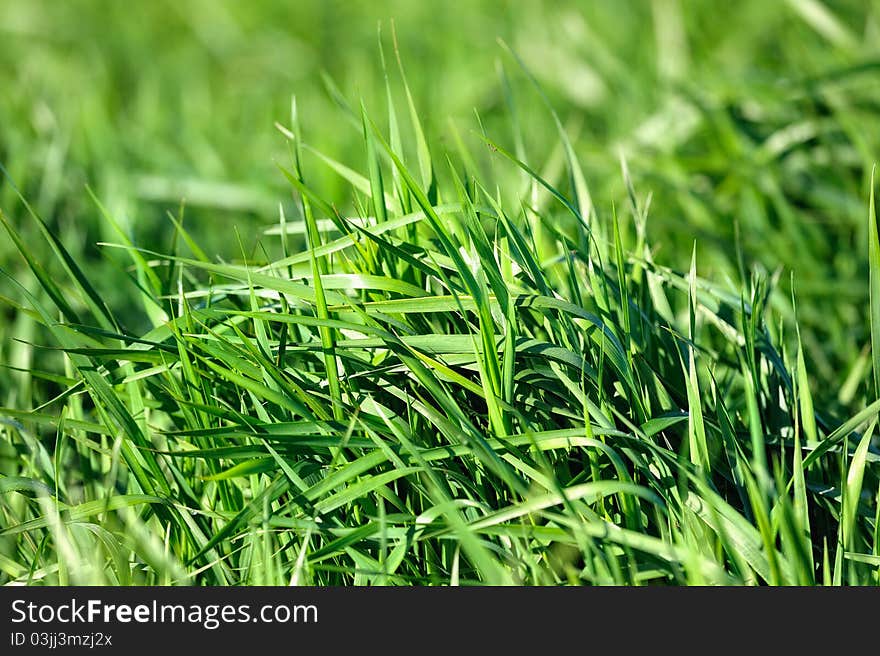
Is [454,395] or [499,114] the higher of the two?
[499,114]

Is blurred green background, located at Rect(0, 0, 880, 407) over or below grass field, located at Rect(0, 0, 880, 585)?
over

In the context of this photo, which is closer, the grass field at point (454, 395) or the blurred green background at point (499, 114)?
the grass field at point (454, 395)

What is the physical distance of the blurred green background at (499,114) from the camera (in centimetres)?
181

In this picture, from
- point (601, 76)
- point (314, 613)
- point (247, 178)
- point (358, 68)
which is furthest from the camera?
point (358, 68)

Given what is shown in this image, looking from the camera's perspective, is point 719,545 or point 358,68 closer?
point 719,545

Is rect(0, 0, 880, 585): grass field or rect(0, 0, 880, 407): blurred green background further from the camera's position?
rect(0, 0, 880, 407): blurred green background

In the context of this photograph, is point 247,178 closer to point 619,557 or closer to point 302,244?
point 302,244

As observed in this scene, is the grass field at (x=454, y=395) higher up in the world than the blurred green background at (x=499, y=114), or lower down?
lower down

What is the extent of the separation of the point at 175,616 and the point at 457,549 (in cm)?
31

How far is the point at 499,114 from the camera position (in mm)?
2527

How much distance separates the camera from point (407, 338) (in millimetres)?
1049

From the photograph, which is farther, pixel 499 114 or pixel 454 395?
pixel 499 114

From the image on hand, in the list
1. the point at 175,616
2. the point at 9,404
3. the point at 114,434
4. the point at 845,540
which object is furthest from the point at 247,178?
the point at 845,540

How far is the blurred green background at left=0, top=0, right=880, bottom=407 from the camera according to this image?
5.92 ft
